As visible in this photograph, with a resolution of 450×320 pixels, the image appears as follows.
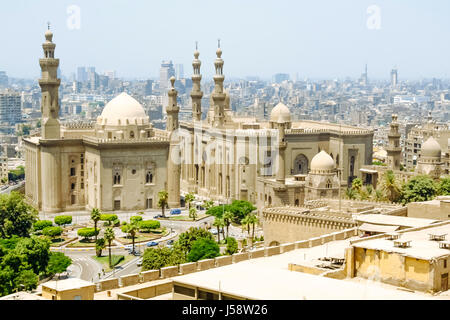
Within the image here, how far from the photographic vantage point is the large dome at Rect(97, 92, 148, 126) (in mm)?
69113

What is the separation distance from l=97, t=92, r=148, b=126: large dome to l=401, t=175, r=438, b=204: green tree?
24.8 m

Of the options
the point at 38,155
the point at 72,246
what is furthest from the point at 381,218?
the point at 38,155

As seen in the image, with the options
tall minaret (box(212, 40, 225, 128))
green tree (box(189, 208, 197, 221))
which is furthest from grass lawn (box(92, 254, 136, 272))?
tall minaret (box(212, 40, 225, 128))

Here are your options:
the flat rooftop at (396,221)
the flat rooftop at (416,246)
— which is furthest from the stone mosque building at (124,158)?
the flat rooftop at (416,246)

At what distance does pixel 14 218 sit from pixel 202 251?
720 inches

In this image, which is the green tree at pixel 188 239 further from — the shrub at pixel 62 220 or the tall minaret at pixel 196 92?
the tall minaret at pixel 196 92

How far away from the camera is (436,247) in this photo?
24.8m

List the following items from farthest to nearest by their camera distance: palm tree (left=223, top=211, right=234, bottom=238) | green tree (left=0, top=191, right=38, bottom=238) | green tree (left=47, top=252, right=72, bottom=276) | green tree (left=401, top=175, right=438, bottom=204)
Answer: green tree (left=401, top=175, right=438, bottom=204) → palm tree (left=223, top=211, right=234, bottom=238) → green tree (left=0, top=191, right=38, bottom=238) → green tree (left=47, top=252, right=72, bottom=276)

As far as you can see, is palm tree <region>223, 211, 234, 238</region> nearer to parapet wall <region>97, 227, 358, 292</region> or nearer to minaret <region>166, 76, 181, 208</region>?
minaret <region>166, 76, 181, 208</region>

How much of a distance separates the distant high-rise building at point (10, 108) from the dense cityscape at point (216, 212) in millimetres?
117860

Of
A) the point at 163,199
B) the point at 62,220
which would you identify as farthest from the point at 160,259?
the point at 163,199

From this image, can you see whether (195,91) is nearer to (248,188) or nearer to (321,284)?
(248,188)

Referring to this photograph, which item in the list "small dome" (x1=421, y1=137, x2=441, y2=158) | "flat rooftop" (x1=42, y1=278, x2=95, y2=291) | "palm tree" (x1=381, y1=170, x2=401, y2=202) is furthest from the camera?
"small dome" (x1=421, y1=137, x2=441, y2=158)

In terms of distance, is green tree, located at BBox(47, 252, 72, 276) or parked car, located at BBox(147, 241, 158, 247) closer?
green tree, located at BBox(47, 252, 72, 276)
